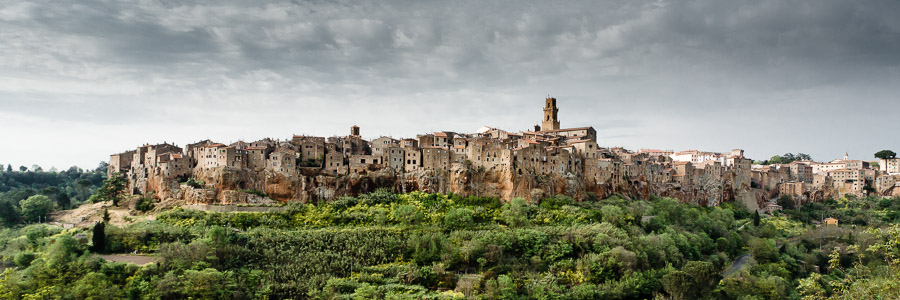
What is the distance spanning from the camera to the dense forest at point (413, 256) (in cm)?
2880

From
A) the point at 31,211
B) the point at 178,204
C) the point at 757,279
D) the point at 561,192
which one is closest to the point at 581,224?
the point at 561,192

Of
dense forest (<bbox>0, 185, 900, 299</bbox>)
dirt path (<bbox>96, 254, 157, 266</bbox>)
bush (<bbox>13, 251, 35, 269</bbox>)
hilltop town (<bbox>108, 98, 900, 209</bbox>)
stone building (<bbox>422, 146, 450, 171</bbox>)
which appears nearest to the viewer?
dense forest (<bbox>0, 185, 900, 299</bbox>)

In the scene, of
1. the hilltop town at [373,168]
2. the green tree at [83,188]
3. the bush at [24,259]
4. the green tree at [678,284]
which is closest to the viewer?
the bush at [24,259]

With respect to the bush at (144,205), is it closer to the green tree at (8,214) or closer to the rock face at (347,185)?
the rock face at (347,185)

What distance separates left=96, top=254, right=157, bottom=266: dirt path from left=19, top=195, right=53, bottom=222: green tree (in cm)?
1516

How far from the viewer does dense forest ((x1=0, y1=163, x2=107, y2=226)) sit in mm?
42719

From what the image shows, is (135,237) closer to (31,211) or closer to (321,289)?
(321,289)

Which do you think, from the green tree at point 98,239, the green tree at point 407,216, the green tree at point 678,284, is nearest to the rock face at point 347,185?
the green tree at point 407,216

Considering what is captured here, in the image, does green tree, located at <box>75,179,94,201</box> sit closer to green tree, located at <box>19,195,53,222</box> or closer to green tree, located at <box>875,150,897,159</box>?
green tree, located at <box>19,195,53,222</box>

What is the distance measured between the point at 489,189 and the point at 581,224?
751 centimetres

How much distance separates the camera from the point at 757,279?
113 feet

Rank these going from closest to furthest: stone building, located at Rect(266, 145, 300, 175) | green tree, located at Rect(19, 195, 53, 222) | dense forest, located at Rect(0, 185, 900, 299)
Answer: dense forest, located at Rect(0, 185, 900, 299), stone building, located at Rect(266, 145, 300, 175), green tree, located at Rect(19, 195, 53, 222)

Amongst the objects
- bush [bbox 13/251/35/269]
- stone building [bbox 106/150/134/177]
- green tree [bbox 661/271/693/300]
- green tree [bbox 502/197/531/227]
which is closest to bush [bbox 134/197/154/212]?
stone building [bbox 106/150/134/177]

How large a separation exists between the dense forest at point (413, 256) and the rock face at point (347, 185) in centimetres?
107
